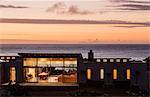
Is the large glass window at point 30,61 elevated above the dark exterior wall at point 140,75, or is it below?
above

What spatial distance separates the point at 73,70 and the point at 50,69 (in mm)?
1307

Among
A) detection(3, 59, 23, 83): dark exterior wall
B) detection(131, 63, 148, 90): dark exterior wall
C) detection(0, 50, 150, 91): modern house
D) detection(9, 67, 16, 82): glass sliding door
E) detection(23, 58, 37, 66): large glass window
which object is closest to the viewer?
detection(131, 63, 148, 90): dark exterior wall

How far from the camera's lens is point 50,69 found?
24.3m

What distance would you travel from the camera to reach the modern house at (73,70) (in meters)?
23.2

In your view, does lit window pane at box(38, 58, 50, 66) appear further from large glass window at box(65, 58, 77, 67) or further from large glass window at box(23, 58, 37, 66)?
large glass window at box(65, 58, 77, 67)

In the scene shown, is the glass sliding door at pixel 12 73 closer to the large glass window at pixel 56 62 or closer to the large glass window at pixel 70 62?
the large glass window at pixel 56 62

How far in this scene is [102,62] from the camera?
918 inches

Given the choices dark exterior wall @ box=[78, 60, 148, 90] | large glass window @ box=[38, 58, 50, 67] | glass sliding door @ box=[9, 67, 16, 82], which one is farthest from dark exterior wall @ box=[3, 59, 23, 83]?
dark exterior wall @ box=[78, 60, 148, 90]

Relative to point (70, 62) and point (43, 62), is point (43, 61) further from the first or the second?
point (70, 62)

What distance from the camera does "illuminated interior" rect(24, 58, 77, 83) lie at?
23.8m

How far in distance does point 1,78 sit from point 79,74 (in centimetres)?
408

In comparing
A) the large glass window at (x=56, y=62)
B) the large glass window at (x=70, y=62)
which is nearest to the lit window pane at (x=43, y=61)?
the large glass window at (x=56, y=62)

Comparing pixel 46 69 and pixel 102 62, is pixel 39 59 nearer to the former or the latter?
pixel 46 69

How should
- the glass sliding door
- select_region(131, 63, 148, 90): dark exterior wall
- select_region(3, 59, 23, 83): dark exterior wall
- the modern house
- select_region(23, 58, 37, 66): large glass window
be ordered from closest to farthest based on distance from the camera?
select_region(131, 63, 148, 90): dark exterior wall, the modern house, select_region(3, 59, 23, 83): dark exterior wall, the glass sliding door, select_region(23, 58, 37, 66): large glass window
